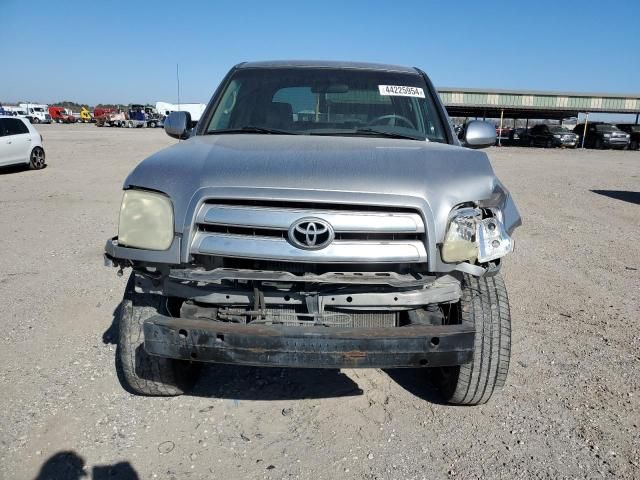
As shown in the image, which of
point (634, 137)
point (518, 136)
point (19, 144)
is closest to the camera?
point (19, 144)

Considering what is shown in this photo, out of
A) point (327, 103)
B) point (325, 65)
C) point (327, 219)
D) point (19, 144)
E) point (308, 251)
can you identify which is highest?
point (325, 65)

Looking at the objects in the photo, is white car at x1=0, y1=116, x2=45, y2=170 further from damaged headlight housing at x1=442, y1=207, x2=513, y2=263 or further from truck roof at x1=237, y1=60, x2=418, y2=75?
damaged headlight housing at x1=442, y1=207, x2=513, y2=263

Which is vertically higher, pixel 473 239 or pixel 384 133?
pixel 384 133

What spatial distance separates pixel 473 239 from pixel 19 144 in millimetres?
15065

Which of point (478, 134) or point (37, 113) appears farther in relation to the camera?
point (37, 113)

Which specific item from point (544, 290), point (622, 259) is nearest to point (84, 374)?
point (544, 290)

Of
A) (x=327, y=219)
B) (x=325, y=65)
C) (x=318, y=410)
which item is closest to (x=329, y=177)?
(x=327, y=219)

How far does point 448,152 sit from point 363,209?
817mm

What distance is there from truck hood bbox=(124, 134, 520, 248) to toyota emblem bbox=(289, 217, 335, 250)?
0.11 metres

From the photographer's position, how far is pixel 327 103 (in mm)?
3822

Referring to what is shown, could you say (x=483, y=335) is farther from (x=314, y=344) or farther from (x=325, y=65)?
(x=325, y=65)

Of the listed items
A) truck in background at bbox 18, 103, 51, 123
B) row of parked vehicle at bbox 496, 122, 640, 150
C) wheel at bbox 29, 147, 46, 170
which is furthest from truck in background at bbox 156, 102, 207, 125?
wheel at bbox 29, 147, 46, 170

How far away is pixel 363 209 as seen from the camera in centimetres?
243

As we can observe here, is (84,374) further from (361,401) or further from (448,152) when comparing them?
(448,152)
